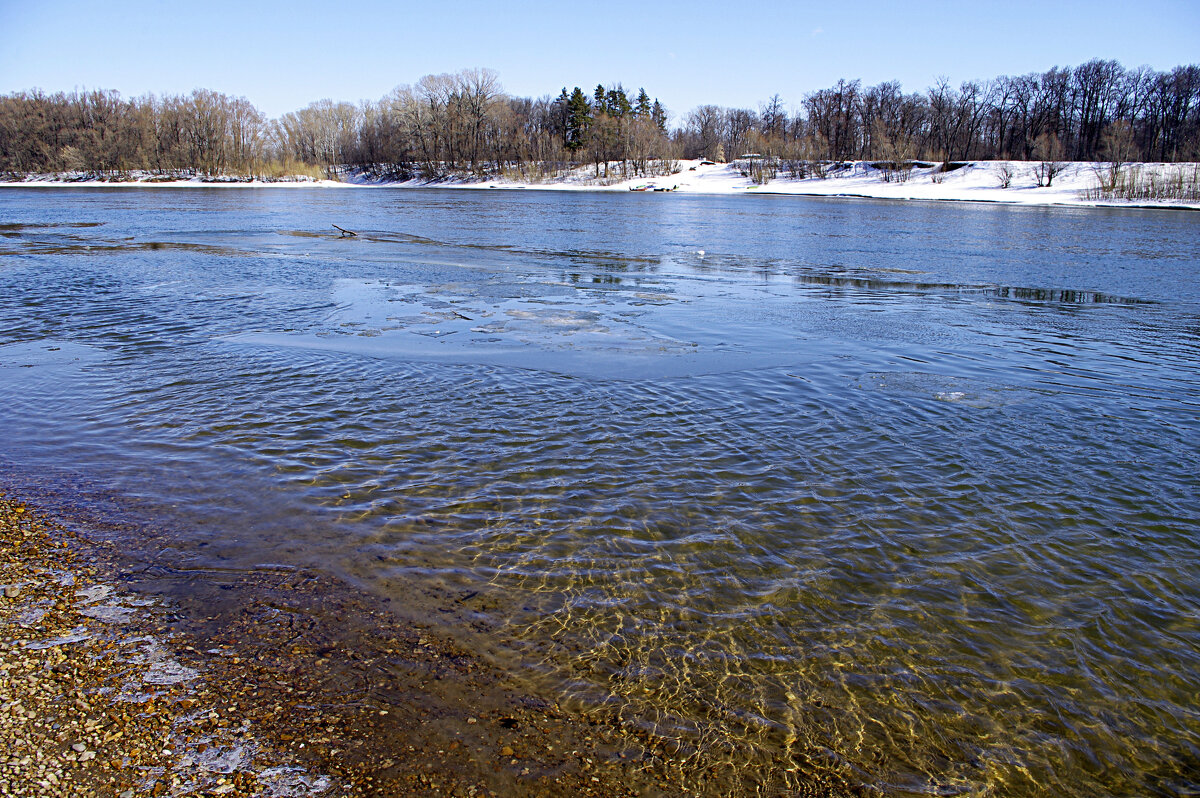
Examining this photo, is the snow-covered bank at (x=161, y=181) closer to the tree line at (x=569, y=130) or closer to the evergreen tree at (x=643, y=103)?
the tree line at (x=569, y=130)

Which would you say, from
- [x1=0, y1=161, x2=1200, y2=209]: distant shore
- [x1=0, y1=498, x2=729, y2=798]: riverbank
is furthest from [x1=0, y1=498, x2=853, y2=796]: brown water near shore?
[x1=0, y1=161, x2=1200, y2=209]: distant shore

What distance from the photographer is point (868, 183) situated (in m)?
81.5

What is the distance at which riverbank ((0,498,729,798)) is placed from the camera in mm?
2861

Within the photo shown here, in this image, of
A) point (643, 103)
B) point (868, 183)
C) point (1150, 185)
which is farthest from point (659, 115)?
point (1150, 185)

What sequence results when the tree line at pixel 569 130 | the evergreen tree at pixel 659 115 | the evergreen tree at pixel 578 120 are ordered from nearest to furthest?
the tree line at pixel 569 130, the evergreen tree at pixel 578 120, the evergreen tree at pixel 659 115

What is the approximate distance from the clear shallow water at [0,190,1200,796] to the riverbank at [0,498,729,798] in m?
0.32

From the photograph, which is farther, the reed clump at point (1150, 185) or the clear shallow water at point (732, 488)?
the reed clump at point (1150, 185)

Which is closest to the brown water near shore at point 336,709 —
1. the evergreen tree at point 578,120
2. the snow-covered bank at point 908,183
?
the snow-covered bank at point 908,183

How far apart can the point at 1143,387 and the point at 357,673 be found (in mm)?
9789

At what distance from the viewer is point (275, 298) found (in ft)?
46.7

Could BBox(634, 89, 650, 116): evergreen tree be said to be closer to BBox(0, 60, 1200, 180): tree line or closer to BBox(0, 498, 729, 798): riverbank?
BBox(0, 60, 1200, 180): tree line

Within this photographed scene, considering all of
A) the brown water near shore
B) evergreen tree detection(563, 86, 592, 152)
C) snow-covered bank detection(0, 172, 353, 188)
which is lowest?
the brown water near shore

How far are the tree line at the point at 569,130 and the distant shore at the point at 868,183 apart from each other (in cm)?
337

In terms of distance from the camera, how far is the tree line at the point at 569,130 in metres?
88.2
